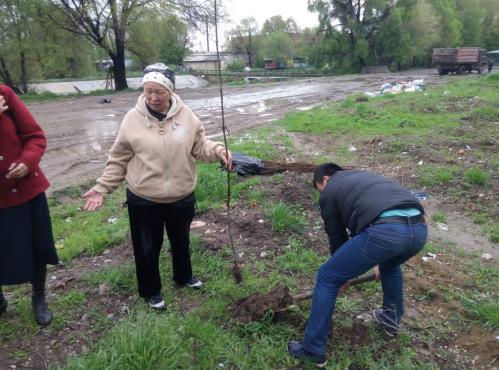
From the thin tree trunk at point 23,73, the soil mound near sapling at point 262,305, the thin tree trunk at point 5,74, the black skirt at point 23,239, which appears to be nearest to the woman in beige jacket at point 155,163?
the black skirt at point 23,239

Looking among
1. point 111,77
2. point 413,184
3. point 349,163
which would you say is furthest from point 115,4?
point 413,184

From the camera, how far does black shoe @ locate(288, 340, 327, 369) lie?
281cm

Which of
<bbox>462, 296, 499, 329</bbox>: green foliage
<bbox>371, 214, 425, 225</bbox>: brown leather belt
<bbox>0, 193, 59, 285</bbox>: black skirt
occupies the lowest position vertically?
<bbox>462, 296, 499, 329</bbox>: green foliage

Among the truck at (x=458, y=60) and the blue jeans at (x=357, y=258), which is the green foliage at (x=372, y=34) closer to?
the truck at (x=458, y=60)

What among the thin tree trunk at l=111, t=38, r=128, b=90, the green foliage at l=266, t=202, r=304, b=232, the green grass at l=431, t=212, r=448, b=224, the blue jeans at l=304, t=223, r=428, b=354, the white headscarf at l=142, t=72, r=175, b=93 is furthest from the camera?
the thin tree trunk at l=111, t=38, r=128, b=90

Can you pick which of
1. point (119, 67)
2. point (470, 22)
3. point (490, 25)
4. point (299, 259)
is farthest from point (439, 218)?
point (490, 25)

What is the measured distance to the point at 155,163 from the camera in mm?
2980

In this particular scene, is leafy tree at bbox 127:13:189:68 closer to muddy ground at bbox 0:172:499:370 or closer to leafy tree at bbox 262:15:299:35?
muddy ground at bbox 0:172:499:370

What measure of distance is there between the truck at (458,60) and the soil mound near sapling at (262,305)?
35.8 meters

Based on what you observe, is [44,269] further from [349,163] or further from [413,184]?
[349,163]

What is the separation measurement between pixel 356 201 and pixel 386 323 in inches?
45.6

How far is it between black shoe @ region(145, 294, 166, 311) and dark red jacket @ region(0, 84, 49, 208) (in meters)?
1.22

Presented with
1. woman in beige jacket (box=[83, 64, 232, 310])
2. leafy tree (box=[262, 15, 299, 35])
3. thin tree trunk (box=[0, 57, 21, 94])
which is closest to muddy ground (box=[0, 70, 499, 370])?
woman in beige jacket (box=[83, 64, 232, 310])

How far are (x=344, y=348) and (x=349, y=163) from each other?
5.40m
